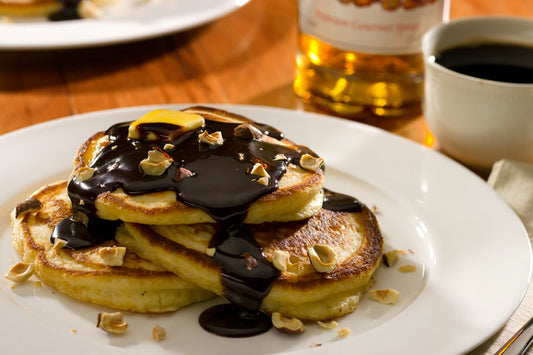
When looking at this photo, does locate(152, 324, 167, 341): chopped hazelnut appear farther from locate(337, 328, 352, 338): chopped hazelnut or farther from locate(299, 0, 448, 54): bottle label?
locate(299, 0, 448, 54): bottle label

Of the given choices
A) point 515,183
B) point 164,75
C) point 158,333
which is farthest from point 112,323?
point 164,75

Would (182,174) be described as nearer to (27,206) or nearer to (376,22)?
(27,206)

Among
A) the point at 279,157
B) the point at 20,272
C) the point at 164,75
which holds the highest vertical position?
the point at 279,157

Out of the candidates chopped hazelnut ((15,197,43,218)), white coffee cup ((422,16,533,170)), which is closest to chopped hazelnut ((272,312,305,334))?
chopped hazelnut ((15,197,43,218))

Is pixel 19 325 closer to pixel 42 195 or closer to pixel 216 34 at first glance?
pixel 42 195

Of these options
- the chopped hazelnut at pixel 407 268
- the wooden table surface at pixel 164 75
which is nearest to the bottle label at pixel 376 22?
the wooden table surface at pixel 164 75

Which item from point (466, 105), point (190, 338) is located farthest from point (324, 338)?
point (466, 105)
